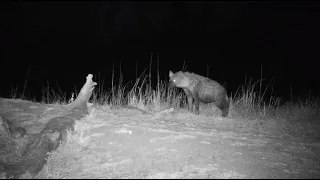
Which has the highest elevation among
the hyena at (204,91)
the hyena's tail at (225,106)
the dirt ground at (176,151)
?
the hyena at (204,91)

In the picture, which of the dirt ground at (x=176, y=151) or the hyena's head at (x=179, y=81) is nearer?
the dirt ground at (x=176, y=151)

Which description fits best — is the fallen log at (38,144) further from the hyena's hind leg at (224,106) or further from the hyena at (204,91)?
the hyena's hind leg at (224,106)

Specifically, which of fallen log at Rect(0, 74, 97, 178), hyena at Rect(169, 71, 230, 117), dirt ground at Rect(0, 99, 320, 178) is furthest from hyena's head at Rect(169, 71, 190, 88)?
fallen log at Rect(0, 74, 97, 178)

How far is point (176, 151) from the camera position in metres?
3.50

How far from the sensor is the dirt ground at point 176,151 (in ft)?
9.70

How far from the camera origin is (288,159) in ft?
11.1

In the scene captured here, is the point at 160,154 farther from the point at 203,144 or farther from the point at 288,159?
the point at 288,159

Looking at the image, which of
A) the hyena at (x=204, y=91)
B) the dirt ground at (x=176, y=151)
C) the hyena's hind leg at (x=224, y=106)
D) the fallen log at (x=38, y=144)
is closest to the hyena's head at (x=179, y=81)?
the hyena at (x=204, y=91)

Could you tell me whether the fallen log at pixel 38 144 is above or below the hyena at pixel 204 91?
below

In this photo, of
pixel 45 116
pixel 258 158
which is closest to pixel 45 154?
pixel 45 116

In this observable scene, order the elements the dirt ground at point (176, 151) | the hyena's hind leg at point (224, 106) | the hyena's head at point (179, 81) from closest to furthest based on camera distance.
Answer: the dirt ground at point (176, 151) < the hyena's hind leg at point (224, 106) < the hyena's head at point (179, 81)

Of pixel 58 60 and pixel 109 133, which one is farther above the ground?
pixel 58 60

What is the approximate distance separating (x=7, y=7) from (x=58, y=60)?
12.8 metres

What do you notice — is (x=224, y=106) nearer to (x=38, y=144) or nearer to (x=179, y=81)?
(x=179, y=81)
